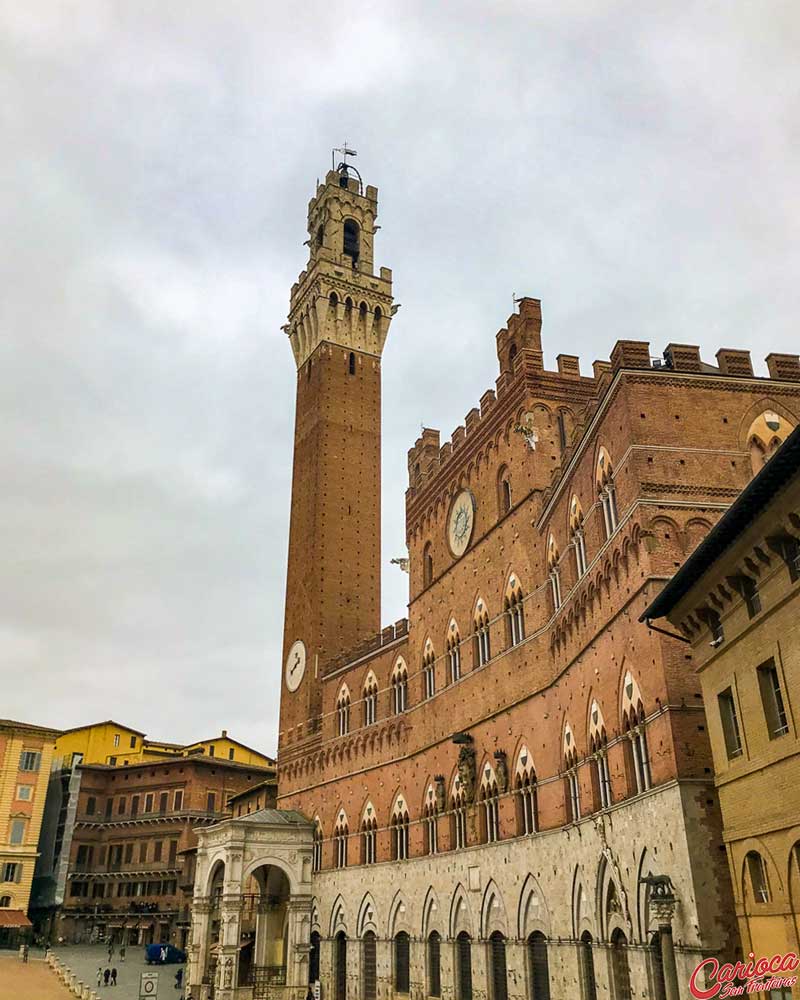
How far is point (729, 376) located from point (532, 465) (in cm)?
941

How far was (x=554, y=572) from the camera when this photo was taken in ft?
85.1

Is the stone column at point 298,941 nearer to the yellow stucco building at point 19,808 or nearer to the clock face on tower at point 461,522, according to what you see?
the clock face on tower at point 461,522

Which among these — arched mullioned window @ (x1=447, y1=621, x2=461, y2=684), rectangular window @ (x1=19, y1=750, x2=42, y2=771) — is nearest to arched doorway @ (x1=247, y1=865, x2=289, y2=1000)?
arched mullioned window @ (x1=447, y1=621, x2=461, y2=684)

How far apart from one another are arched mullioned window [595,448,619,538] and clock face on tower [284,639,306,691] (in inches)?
1172

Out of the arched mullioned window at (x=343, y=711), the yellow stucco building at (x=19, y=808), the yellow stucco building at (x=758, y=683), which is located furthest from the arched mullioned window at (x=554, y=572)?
the yellow stucco building at (x=19, y=808)

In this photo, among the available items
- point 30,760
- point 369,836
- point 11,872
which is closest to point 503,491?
point 369,836

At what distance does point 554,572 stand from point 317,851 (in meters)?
23.4

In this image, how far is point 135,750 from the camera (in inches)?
2928

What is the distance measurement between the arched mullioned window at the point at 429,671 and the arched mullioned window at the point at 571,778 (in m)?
11.6

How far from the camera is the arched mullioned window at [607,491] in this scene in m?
20.5

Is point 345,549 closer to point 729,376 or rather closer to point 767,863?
point 729,376

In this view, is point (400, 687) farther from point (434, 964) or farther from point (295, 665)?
point (295, 665)

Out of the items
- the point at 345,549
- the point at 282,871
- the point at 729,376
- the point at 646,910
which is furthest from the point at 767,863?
the point at 345,549

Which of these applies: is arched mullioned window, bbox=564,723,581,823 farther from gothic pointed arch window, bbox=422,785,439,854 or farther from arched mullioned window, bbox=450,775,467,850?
gothic pointed arch window, bbox=422,785,439,854
